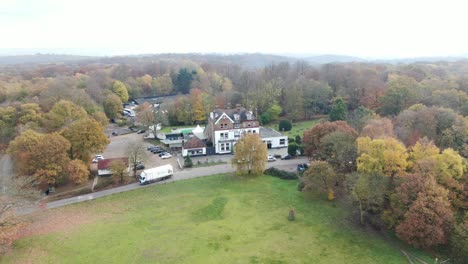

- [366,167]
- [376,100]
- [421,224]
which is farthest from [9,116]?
[376,100]

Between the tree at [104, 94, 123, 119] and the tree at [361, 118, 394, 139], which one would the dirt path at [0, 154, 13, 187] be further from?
the tree at [361, 118, 394, 139]

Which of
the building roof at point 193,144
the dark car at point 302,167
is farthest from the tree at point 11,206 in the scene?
the dark car at point 302,167

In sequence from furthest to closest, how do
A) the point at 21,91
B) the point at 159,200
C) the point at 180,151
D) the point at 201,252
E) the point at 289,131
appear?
1. the point at 21,91
2. the point at 289,131
3. the point at 180,151
4. the point at 159,200
5. the point at 201,252

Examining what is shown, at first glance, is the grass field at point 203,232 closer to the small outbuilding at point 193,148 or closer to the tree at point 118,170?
the tree at point 118,170

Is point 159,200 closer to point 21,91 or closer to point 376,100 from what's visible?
point 376,100

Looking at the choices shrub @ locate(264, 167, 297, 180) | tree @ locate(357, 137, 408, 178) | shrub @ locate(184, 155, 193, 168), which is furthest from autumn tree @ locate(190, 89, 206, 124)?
tree @ locate(357, 137, 408, 178)

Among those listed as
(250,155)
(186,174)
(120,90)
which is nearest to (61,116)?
(186,174)

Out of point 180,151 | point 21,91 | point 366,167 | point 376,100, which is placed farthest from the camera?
point 21,91
